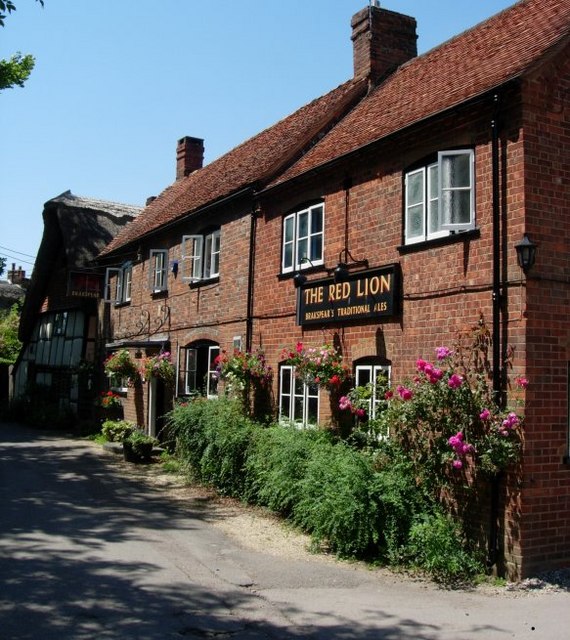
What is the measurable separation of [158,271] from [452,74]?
9206 mm

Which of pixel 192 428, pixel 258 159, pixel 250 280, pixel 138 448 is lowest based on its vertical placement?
pixel 138 448

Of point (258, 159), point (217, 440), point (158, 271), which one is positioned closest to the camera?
point (217, 440)

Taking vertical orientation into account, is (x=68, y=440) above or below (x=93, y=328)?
below

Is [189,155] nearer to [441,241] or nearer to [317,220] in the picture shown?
[317,220]

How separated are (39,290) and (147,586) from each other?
21910 millimetres

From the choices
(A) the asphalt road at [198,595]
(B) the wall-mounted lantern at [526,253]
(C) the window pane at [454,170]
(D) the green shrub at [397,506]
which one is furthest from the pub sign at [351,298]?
(A) the asphalt road at [198,595]

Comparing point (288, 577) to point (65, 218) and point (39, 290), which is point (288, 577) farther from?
point (39, 290)

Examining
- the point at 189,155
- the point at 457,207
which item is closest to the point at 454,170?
the point at 457,207

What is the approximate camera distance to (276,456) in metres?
9.45

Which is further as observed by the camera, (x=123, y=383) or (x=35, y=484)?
(x=123, y=383)

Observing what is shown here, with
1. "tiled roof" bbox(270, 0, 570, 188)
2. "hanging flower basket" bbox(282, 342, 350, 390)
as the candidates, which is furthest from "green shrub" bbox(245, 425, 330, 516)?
"tiled roof" bbox(270, 0, 570, 188)

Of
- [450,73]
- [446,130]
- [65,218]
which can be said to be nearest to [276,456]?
[446,130]

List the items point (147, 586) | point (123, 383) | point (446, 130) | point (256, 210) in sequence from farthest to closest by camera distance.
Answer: point (123, 383) < point (256, 210) < point (446, 130) < point (147, 586)

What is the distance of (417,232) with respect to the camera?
9.12 metres
